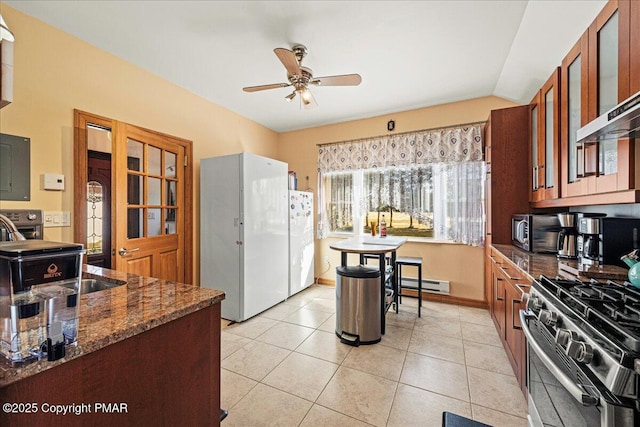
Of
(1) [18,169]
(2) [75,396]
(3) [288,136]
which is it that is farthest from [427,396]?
(3) [288,136]

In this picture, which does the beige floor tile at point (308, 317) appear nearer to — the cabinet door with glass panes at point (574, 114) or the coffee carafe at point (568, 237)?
the coffee carafe at point (568, 237)

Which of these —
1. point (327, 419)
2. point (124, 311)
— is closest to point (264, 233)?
point (327, 419)

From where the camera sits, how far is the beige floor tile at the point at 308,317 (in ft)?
9.65

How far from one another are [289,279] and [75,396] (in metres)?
3.01

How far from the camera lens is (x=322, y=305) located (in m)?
3.48

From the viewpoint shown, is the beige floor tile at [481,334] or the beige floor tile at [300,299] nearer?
the beige floor tile at [481,334]

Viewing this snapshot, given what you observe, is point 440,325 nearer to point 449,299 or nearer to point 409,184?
point 449,299

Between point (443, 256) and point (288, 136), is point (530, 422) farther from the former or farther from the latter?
point (288, 136)

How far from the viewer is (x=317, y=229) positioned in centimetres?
436

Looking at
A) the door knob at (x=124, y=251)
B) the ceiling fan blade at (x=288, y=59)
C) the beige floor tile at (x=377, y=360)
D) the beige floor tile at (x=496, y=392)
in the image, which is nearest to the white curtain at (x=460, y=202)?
the beige floor tile at (x=496, y=392)

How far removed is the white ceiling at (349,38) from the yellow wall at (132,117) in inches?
5.9

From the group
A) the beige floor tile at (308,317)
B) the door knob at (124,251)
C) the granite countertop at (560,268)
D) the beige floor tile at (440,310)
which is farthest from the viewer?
the beige floor tile at (440,310)

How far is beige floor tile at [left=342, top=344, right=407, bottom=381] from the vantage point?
6.81ft

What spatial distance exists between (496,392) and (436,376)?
38 cm
